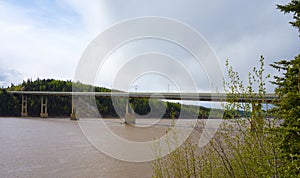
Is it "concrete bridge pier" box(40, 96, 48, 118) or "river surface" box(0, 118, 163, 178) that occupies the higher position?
"concrete bridge pier" box(40, 96, 48, 118)

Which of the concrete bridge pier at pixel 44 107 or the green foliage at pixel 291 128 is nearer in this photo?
the green foliage at pixel 291 128

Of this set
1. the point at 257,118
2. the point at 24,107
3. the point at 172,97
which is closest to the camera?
the point at 257,118

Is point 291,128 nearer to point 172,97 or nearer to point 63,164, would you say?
point 63,164

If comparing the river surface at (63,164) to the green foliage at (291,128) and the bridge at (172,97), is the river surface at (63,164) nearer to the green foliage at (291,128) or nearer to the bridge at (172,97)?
the bridge at (172,97)

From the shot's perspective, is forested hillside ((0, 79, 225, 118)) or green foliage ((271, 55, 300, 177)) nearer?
green foliage ((271, 55, 300, 177))

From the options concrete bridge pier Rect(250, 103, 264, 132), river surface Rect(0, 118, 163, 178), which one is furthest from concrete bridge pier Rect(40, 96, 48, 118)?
concrete bridge pier Rect(250, 103, 264, 132)

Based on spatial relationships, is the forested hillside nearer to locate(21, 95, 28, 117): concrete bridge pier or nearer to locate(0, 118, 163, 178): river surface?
locate(21, 95, 28, 117): concrete bridge pier

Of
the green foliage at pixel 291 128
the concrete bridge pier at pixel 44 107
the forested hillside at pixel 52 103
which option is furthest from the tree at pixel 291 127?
the concrete bridge pier at pixel 44 107

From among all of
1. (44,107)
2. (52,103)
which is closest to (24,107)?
(44,107)

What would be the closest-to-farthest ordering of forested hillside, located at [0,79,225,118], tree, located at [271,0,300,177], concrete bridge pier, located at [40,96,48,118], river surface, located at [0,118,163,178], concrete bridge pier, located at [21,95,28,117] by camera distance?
tree, located at [271,0,300,177]
river surface, located at [0,118,163,178]
concrete bridge pier, located at [40,96,48,118]
concrete bridge pier, located at [21,95,28,117]
forested hillside, located at [0,79,225,118]

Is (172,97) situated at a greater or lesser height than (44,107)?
greater

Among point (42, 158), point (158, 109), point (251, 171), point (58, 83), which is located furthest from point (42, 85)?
point (251, 171)

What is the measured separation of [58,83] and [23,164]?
125ft

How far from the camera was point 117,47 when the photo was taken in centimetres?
800
